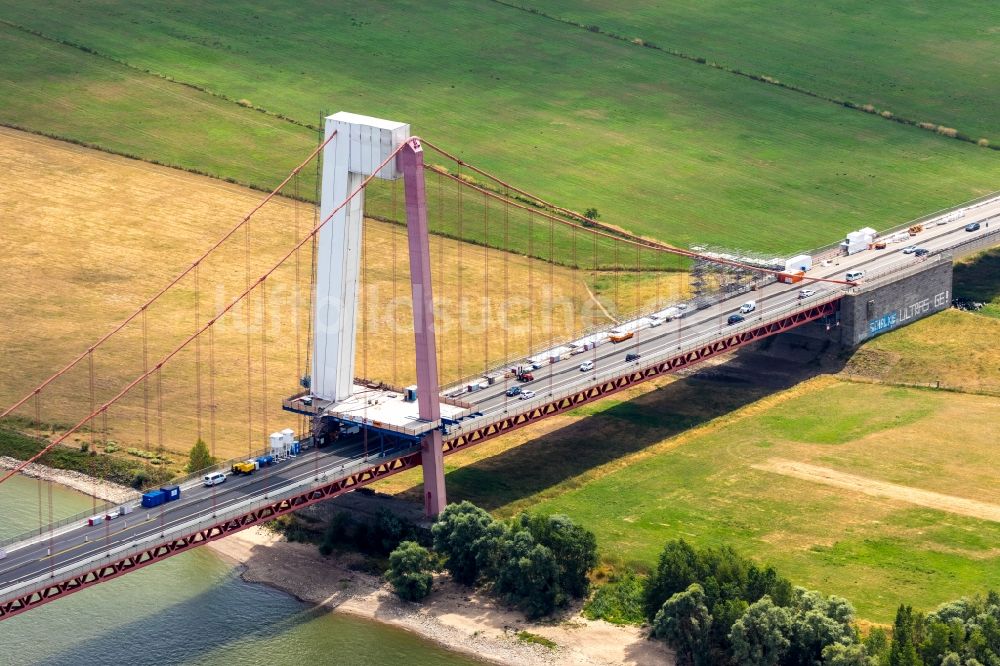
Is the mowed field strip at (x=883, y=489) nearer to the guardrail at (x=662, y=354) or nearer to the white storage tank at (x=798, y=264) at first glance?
the guardrail at (x=662, y=354)

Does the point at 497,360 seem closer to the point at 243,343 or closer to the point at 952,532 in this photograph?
the point at 243,343

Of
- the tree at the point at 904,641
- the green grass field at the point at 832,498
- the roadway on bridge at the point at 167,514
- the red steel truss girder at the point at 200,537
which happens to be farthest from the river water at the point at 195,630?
the tree at the point at 904,641

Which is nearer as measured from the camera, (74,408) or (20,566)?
(20,566)

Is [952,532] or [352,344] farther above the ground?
[352,344]

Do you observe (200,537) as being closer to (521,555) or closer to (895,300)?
(521,555)

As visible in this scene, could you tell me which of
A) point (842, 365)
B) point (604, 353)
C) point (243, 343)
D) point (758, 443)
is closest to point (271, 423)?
point (243, 343)

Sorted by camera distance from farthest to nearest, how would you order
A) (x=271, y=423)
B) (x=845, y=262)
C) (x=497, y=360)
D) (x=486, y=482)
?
1. (x=845, y=262)
2. (x=497, y=360)
3. (x=271, y=423)
4. (x=486, y=482)

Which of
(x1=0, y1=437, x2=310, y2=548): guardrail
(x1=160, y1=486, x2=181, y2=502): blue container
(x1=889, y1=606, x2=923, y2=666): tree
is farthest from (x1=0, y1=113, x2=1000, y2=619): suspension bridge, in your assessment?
(x1=889, y1=606, x2=923, y2=666): tree

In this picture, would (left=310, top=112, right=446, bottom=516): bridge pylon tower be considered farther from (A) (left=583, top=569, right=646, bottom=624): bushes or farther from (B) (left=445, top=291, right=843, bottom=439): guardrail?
A: (A) (left=583, top=569, right=646, bottom=624): bushes
